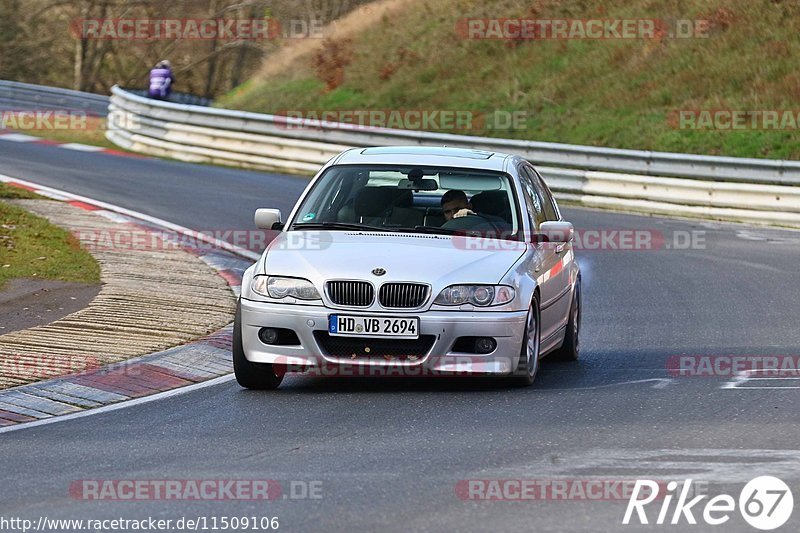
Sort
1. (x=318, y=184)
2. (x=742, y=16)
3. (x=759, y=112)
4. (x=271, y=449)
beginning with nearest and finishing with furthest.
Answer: (x=271, y=449), (x=318, y=184), (x=759, y=112), (x=742, y=16)

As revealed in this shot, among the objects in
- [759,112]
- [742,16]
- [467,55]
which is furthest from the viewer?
[467,55]

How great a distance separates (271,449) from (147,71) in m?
50.5

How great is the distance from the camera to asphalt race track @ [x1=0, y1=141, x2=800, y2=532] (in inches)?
239

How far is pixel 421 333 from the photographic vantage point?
885 cm

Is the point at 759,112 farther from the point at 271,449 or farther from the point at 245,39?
the point at 245,39

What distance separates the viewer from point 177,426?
8.11m

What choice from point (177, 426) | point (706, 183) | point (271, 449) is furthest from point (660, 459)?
point (706, 183)

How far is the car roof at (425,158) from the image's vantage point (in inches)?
407

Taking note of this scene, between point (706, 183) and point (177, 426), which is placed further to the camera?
point (706, 183)

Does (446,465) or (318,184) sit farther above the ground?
(318,184)
